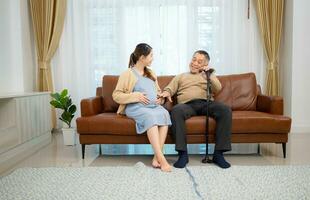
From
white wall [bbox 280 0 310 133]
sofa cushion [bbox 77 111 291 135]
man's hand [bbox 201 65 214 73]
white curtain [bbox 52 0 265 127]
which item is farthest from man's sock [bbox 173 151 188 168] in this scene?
white wall [bbox 280 0 310 133]

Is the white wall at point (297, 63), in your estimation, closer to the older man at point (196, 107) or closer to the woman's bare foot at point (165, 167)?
the older man at point (196, 107)

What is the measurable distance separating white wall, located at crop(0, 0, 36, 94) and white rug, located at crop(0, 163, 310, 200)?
63.8 inches

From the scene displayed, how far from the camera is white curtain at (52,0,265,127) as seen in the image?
4.19m

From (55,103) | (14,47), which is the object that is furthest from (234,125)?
(14,47)

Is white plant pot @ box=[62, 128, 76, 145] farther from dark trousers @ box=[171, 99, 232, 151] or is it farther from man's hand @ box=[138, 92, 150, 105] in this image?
dark trousers @ box=[171, 99, 232, 151]

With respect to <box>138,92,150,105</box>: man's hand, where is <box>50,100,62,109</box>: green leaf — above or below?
below

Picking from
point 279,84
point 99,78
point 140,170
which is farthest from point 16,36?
Result: point 279,84

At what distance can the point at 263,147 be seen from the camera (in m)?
3.33

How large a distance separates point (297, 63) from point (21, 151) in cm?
363

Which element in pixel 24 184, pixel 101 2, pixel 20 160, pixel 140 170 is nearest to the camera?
pixel 24 184

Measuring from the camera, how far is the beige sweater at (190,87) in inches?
118

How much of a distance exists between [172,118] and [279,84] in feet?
7.72

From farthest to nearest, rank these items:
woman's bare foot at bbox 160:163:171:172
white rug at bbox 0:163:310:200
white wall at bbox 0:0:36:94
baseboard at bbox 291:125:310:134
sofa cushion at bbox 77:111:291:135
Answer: baseboard at bbox 291:125:310:134 < white wall at bbox 0:0:36:94 < sofa cushion at bbox 77:111:291:135 < woman's bare foot at bbox 160:163:171:172 < white rug at bbox 0:163:310:200

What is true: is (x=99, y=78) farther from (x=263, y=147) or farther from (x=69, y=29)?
(x=263, y=147)
